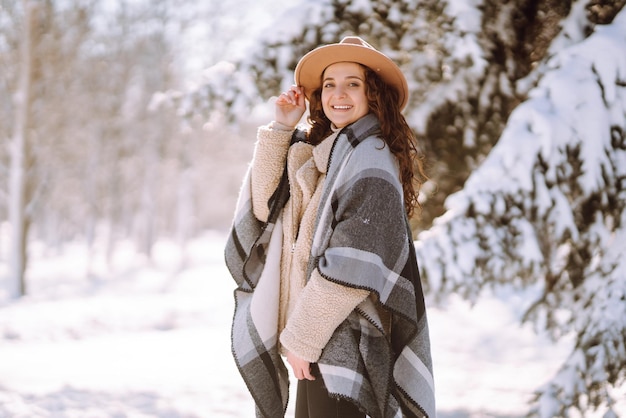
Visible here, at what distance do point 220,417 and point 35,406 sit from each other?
1.46 m

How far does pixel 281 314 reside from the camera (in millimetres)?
2094

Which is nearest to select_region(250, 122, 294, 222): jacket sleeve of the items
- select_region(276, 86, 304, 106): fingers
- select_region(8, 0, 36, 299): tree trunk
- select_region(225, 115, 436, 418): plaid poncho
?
select_region(276, 86, 304, 106): fingers

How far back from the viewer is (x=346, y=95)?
2041mm

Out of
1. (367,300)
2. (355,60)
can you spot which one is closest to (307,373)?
(367,300)

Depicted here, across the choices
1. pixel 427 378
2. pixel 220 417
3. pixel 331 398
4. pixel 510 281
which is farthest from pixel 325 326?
pixel 220 417

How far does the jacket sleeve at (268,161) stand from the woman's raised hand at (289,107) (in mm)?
57

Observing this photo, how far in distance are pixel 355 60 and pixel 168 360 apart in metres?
5.36

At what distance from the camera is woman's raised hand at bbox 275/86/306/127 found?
223 centimetres

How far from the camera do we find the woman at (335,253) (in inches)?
71.4

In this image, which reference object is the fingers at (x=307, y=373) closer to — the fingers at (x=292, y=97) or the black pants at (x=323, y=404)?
the black pants at (x=323, y=404)

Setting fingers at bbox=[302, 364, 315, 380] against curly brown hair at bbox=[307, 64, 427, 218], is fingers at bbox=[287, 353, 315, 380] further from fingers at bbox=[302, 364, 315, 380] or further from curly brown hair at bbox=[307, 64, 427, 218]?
curly brown hair at bbox=[307, 64, 427, 218]

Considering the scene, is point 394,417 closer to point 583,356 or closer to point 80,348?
point 583,356

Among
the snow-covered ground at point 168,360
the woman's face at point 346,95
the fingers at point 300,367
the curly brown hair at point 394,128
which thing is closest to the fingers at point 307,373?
the fingers at point 300,367

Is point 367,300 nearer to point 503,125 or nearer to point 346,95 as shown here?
point 346,95
